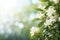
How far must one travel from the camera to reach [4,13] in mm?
2502

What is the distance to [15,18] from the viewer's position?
2.49m

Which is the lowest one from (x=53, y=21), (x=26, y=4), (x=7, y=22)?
(x=53, y=21)

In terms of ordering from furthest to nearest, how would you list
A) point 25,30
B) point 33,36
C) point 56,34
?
point 25,30
point 33,36
point 56,34

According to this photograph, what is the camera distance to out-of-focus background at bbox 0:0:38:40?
2.47m

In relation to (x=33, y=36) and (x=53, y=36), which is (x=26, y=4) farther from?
(x=53, y=36)

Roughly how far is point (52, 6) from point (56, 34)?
Result: 0.29m

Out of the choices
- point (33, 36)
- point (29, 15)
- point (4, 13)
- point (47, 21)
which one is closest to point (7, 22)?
point (4, 13)

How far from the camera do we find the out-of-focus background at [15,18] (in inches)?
97.4

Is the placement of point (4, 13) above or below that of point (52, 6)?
above

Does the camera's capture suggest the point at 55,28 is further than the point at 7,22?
No

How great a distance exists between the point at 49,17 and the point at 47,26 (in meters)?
0.09

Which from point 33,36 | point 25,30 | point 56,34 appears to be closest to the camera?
point 56,34

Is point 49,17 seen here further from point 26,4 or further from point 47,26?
point 26,4

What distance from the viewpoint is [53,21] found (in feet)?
5.88
